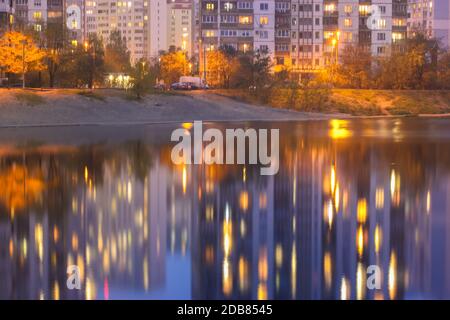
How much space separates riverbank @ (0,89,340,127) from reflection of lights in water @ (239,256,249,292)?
50.5 m

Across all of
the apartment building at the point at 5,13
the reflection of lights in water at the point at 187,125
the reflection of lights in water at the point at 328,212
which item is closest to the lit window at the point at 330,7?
the apartment building at the point at 5,13

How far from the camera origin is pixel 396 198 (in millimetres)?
25188

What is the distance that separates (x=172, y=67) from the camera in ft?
421

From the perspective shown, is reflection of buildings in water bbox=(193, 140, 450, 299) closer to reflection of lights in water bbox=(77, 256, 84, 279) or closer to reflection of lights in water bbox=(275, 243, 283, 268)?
reflection of lights in water bbox=(275, 243, 283, 268)

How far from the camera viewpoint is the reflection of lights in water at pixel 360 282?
1422 centimetres

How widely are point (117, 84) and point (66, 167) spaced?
70072 millimetres

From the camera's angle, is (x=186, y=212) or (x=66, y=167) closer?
(x=186, y=212)

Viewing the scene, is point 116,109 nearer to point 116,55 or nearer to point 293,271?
point 293,271

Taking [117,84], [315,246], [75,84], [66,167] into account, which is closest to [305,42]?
[117,84]

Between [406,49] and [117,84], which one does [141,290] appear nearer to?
[117,84]

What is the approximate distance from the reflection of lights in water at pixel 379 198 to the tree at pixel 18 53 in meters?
61.4

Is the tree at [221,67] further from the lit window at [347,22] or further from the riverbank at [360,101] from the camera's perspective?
the lit window at [347,22]

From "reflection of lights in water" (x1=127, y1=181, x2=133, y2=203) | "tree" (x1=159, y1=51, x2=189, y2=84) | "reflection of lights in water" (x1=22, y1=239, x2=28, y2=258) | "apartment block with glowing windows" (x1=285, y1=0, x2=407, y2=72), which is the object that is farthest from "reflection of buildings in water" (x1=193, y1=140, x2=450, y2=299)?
"apartment block with glowing windows" (x1=285, y1=0, x2=407, y2=72)

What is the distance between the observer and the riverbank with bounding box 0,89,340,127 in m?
67.9
